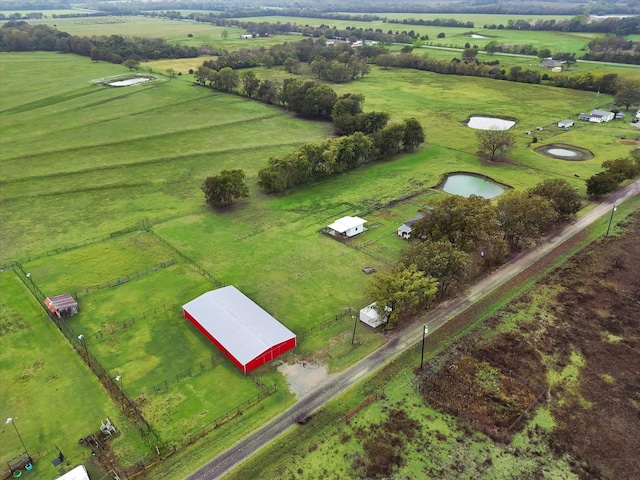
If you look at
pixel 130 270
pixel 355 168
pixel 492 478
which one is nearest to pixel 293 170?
pixel 355 168

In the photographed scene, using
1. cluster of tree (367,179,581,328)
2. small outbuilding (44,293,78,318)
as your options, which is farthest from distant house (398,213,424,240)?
small outbuilding (44,293,78,318)

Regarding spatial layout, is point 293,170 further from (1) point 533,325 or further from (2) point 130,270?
(1) point 533,325

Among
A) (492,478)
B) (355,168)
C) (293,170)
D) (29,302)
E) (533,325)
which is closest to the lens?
(492,478)

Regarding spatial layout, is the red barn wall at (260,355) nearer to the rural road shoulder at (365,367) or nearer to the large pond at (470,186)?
the rural road shoulder at (365,367)

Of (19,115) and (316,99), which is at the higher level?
(316,99)

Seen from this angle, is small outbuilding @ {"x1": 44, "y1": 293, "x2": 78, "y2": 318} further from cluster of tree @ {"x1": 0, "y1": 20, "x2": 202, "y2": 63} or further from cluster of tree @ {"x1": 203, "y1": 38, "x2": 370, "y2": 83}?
cluster of tree @ {"x1": 0, "y1": 20, "x2": 202, "y2": 63}

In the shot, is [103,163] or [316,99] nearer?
[103,163]
